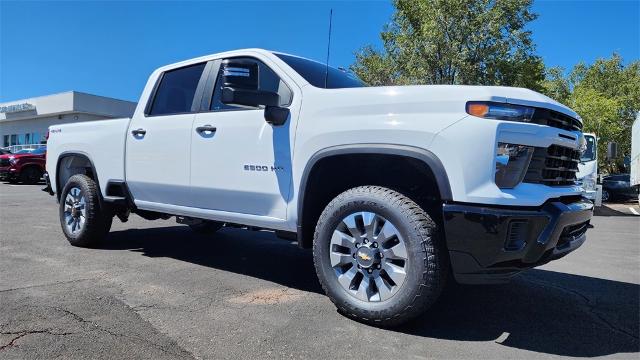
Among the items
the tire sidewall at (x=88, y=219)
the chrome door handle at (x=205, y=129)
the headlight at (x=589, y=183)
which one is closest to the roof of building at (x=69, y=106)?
the headlight at (x=589, y=183)

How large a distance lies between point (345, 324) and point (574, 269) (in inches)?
139

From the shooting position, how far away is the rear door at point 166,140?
15.7 feet

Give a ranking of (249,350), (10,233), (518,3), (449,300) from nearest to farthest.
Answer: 1. (249,350)
2. (449,300)
3. (10,233)
4. (518,3)

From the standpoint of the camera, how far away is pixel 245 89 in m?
3.90

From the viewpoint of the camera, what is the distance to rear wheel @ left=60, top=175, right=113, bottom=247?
5789 millimetres

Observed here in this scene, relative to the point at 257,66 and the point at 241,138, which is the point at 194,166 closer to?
the point at 241,138

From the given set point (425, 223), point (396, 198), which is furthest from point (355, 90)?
point (425, 223)

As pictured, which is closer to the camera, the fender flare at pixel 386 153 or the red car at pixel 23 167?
the fender flare at pixel 386 153

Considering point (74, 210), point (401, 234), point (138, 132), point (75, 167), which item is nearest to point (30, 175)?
point (75, 167)

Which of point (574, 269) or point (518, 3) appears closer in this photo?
point (574, 269)

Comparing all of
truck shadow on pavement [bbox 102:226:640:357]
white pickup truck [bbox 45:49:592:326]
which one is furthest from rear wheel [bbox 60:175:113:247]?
white pickup truck [bbox 45:49:592:326]

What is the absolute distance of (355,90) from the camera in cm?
363

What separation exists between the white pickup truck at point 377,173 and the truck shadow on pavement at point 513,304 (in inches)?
20.5

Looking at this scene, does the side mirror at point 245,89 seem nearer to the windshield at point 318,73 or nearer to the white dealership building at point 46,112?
the windshield at point 318,73
